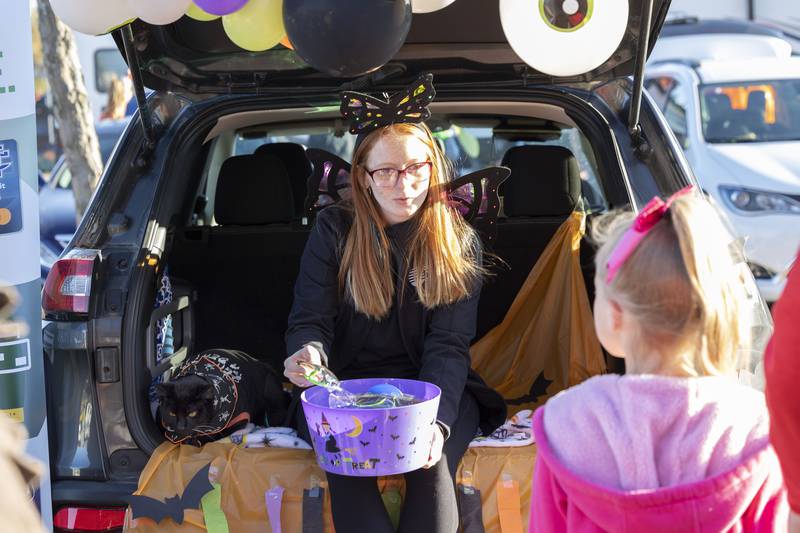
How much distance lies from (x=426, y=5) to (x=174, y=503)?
5.01 feet

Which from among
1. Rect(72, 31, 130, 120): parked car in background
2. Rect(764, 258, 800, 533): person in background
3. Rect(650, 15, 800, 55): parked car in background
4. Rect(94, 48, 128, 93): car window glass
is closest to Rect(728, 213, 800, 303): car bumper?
Rect(650, 15, 800, 55): parked car in background

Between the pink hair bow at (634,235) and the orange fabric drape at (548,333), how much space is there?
194cm

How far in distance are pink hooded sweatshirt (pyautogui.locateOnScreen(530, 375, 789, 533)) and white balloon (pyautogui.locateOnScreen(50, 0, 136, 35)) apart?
73.1 inches

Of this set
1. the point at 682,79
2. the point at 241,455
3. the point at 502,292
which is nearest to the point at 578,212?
the point at 502,292

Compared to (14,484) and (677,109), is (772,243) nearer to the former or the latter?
(677,109)

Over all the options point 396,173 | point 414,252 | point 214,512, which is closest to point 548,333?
point 414,252

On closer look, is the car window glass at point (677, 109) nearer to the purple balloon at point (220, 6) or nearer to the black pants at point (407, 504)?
the purple balloon at point (220, 6)

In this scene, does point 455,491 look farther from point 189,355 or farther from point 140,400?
point 189,355

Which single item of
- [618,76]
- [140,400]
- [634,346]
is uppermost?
[618,76]

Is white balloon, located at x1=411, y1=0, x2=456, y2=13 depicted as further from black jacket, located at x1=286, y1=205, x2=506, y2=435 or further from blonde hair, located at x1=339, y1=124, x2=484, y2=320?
black jacket, located at x1=286, y1=205, x2=506, y2=435

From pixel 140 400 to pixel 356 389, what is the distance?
0.63 meters

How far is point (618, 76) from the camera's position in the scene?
11.2ft

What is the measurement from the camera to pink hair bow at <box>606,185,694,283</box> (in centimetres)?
175

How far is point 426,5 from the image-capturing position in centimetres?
293
